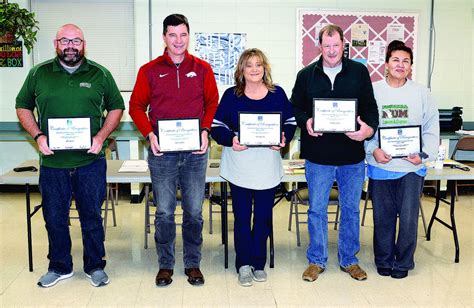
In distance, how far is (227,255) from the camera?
4094mm

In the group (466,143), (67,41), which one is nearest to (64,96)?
(67,41)

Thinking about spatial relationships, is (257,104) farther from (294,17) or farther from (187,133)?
(294,17)

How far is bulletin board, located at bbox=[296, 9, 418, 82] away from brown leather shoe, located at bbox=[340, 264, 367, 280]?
3.42 m

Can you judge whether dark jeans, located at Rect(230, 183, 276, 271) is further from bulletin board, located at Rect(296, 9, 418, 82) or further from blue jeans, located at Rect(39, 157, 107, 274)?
bulletin board, located at Rect(296, 9, 418, 82)

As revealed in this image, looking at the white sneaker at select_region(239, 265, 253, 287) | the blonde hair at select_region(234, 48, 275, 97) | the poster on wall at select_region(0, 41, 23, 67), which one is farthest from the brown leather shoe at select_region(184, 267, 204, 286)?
the poster on wall at select_region(0, 41, 23, 67)

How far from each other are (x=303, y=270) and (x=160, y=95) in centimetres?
167

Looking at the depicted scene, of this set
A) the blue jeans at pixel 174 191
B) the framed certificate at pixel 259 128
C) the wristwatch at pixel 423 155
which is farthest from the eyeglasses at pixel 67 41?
the wristwatch at pixel 423 155

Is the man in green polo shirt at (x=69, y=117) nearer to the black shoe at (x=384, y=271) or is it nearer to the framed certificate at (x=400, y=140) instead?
the framed certificate at (x=400, y=140)

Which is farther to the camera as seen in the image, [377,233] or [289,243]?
[289,243]

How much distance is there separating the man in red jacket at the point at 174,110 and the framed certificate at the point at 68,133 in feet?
1.08

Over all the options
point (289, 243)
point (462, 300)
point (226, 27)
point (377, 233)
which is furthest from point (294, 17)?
point (462, 300)

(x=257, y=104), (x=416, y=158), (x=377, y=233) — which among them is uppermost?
(x=257, y=104)

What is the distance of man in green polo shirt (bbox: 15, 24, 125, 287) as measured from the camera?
11.6 feet

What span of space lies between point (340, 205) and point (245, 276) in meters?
0.82
